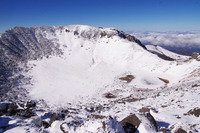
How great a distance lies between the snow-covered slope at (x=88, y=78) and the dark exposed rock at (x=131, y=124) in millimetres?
553

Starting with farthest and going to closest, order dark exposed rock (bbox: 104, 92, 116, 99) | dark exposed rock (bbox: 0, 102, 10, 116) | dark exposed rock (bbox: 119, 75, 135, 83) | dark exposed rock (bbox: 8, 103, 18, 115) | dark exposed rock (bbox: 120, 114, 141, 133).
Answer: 1. dark exposed rock (bbox: 119, 75, 135, 83)
2. dark exposed rock (bbox: 104, 92, 116, 99)
3. dark exposed rock (bbox: 0, 102, 10, 116)
4. dark exposed rock (bbox: 8, 103, 18, 115)
5. dark exposed rock (bbox: 120, 114, 141, 133)

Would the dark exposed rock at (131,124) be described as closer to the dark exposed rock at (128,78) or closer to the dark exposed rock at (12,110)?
the dark exposed rock at (12,110)

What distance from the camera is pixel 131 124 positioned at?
8398mm

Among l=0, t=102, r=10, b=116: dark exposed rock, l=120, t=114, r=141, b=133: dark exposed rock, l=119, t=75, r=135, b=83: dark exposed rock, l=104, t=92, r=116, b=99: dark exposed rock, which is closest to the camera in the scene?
l=120, t=114, r=141, b=133: dark exposed rock

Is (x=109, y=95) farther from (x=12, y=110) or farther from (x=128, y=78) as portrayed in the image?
(x=12, y=110)

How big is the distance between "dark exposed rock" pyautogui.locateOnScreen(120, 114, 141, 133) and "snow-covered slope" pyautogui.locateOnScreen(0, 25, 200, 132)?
553 mm

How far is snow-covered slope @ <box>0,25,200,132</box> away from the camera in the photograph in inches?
486

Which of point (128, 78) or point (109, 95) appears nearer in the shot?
point (109, 95)

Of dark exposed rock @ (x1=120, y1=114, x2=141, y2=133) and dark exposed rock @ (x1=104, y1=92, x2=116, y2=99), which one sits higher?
dark exposed rock @ (x1=120, y1=114, x2=141, y2=133)

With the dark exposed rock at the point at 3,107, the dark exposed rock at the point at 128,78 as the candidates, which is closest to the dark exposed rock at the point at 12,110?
the dark exposed rock at the point at 3,107

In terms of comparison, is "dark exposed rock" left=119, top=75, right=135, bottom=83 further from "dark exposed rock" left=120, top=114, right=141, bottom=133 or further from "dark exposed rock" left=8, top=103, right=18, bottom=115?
"dark exposed rock" left=8, top=103, right=18, bottom=115

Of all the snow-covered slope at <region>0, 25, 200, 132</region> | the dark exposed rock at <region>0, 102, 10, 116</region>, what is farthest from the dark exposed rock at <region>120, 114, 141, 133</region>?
the dark exposed rock at <region>0, 102, 10, 116</region>

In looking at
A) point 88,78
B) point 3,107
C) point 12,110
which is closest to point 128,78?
point 88,78

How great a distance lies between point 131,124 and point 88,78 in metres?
47.0
